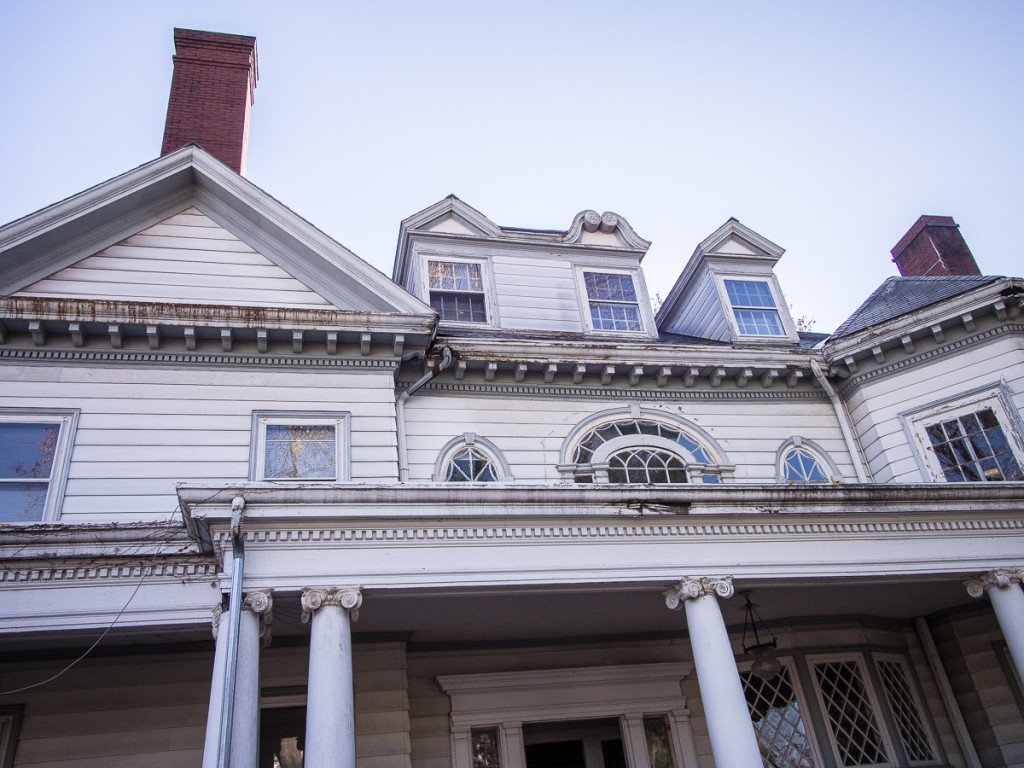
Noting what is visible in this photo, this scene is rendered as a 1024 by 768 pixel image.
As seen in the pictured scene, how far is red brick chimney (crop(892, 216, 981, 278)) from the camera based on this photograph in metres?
16.8

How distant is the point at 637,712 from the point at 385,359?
5.53 metres

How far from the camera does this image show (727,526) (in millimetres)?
7973

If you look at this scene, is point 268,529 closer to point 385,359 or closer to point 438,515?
point 438,515

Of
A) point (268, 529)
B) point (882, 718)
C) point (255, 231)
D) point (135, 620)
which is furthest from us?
point (255, 231)

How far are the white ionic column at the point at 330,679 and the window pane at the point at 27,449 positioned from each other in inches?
187

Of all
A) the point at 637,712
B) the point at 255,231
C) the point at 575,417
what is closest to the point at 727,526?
the point at 637,712

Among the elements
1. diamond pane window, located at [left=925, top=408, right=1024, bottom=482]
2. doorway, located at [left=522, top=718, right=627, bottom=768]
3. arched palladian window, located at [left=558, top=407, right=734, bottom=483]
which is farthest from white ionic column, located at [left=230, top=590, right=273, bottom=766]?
diamond pane window, located at [left=925, top=408, right=1024, bottom=482]

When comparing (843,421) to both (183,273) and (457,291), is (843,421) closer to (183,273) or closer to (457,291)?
(457,291)

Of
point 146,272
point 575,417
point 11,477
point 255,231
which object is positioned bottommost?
point 11,477

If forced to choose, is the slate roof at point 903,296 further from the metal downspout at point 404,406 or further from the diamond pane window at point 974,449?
the metal downspout at point 404,406

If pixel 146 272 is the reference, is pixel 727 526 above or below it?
below

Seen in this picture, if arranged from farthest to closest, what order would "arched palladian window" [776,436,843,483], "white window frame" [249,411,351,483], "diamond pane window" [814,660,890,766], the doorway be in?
"arched palladian window" [776,436,843,483]
"diamond pane window" [814,660,890,766]
the doorway
"white window frame" [249,411,351,483]

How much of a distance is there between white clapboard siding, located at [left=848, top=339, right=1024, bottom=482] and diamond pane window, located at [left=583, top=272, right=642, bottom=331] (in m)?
3.83

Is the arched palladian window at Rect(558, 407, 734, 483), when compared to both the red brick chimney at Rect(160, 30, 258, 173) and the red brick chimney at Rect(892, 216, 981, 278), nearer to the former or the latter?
the red brick chimney at Rect(160, 30, 258, 173)
